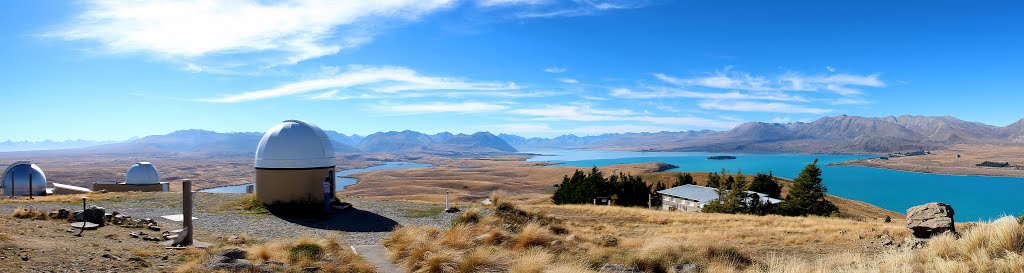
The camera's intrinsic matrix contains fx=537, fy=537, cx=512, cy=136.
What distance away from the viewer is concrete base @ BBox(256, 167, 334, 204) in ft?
68.4

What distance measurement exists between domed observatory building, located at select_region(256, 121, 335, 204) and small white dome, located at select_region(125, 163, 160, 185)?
21653 millimetres

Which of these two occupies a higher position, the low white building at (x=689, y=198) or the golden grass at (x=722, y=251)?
the golden grass at (x=722, y=251)

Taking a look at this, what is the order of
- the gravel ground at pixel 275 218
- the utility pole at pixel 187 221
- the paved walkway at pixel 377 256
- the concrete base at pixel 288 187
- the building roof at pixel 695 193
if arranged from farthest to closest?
1. the building roof at pixel 695 193
2. the concrete base at pixel 288 187
3. the gravel ground at pixel 275 218
4. the utility pole at pixel 187 221
5. the paved walkway at pixel 377 256

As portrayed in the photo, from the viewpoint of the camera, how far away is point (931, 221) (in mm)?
11945

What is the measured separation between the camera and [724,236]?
1662cm

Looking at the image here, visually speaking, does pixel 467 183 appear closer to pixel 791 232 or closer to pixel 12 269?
pixel 791 232

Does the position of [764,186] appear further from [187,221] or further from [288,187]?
[187,221]

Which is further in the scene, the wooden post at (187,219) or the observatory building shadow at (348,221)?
the observatory building shadow at (348,221)

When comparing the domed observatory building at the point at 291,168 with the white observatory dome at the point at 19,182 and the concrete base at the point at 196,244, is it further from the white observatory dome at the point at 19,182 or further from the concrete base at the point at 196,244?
the white observatory dome at the point at 19,182

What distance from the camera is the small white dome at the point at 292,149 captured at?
21.1m

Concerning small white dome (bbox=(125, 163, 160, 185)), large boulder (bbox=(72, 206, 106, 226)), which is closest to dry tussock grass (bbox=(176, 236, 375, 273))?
large boulder (bbox=(72, 206, 106, 226))

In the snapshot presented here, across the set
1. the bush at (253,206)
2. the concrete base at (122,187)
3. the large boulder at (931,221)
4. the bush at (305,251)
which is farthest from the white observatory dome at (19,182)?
the large boulder at (931,221)

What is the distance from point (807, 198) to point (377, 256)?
40.2 meters

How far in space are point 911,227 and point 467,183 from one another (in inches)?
4801
